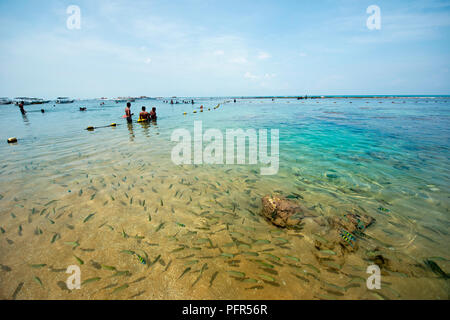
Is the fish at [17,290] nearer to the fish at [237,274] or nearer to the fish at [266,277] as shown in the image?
the fish at [237,274]

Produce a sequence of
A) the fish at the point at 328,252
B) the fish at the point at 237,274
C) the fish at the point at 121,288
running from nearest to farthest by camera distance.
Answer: the fish at the point at 121,288 → the fish at the point at 237,274 → the fish at the point at 328,252

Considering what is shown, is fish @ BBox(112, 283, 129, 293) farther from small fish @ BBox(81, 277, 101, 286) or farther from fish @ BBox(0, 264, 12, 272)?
fish @ BBox(0, 264, 12, 272)

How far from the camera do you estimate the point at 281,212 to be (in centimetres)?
480

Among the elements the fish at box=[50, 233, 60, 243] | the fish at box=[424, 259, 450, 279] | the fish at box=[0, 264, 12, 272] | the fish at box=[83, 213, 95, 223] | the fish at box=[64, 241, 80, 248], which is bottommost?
the fish at box=[424, 259, 450, 279]

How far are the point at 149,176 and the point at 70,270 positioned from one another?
4215mm

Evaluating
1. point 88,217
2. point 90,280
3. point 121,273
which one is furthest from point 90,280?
point 88,217

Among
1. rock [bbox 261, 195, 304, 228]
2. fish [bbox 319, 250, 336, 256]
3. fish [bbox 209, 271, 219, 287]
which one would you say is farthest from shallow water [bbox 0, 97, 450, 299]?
rock [bbox 261, 195, 304, 228]

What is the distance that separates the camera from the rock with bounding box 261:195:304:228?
462 cm

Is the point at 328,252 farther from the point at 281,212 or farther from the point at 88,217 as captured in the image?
the point at 88,217

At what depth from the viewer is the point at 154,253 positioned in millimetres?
3715

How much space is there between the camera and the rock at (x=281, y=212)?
462cm

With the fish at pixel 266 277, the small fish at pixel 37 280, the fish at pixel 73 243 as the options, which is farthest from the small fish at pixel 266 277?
the fish at pixel 73 243

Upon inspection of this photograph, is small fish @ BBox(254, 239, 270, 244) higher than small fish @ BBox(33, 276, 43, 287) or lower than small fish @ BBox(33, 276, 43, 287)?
higher

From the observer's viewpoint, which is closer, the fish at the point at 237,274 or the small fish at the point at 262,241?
the fish at the point at 237,274
